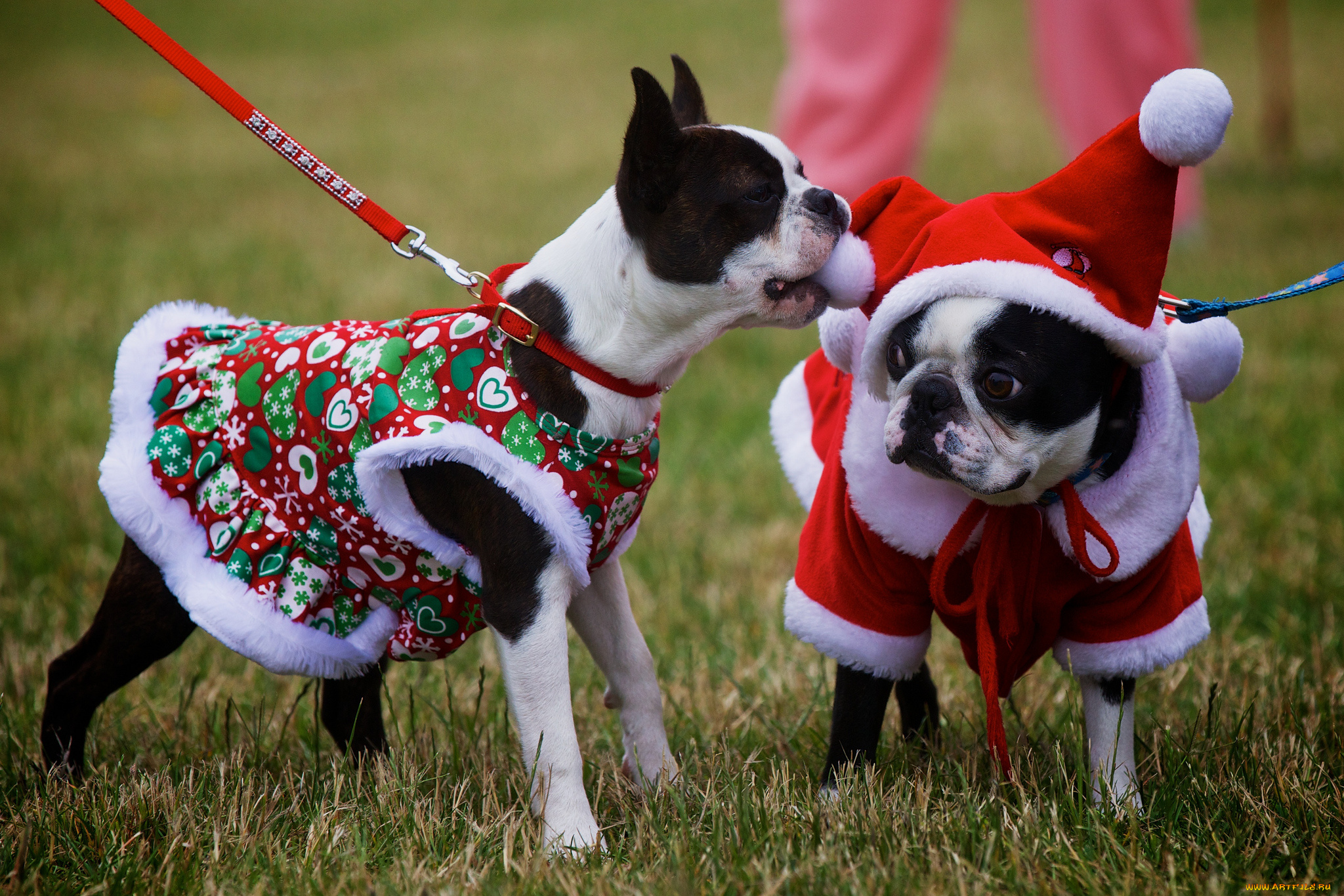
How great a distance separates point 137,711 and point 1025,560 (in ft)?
7.26

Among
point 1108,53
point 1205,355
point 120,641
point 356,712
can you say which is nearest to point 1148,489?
point 1205,355

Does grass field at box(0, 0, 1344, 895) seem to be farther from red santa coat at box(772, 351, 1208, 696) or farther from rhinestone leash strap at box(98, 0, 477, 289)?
rhinestone leash strap at box(98, 0, 477, 289)

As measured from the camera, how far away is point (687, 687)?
3.00 meters

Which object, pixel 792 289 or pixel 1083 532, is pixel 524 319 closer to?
pixel 792 289

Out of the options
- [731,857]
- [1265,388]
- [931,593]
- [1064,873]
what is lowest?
[731,857]

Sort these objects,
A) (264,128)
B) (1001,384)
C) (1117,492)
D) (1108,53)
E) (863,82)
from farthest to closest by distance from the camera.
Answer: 1. (1108,53)
2. (863,82)
3. (264,128)
4. (1117,492)
5. (1001,384)

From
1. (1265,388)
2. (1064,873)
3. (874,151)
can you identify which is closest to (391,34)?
(874,151)

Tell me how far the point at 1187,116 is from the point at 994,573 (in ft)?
2.73

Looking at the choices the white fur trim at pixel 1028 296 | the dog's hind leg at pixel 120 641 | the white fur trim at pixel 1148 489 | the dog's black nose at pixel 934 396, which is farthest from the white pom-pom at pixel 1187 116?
the dog's hind leg at pixel 120 641

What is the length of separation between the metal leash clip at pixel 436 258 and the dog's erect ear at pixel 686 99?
57cm

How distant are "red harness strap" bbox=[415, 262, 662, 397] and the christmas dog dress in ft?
0.17

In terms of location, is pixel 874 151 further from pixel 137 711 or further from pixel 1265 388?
pixel 137 711

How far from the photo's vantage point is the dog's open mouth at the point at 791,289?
7.04ft

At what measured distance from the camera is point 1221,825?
7.01 feet
